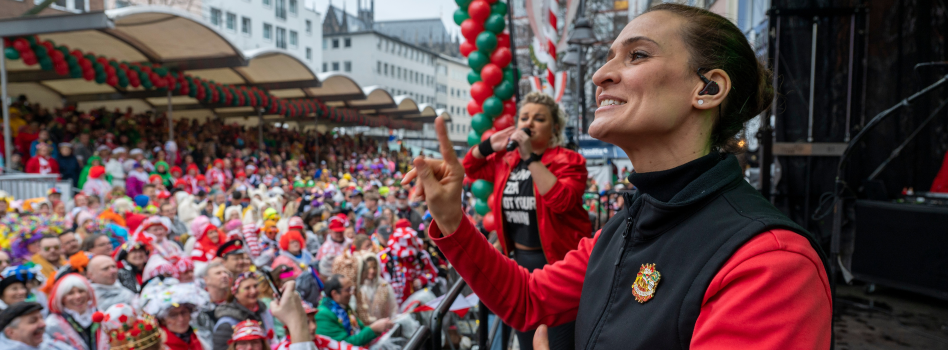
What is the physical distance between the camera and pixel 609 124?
1129 mm

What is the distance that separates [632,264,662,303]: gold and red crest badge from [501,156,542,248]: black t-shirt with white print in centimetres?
210

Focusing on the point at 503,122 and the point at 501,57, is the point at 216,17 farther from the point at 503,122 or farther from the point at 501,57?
the point at 503,122

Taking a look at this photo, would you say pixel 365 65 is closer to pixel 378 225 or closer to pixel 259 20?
pixel 259 20

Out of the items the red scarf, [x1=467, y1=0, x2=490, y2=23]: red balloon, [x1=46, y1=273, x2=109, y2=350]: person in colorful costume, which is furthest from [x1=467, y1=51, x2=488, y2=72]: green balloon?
[x1=46, y1=273, x2=109, y2=350]: person in colorful costume

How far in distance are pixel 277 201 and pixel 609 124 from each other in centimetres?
1032

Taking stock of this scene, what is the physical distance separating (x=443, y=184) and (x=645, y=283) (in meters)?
0.57

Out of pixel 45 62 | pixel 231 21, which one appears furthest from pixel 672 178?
pixel 231 21

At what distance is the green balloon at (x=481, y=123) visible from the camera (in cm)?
529

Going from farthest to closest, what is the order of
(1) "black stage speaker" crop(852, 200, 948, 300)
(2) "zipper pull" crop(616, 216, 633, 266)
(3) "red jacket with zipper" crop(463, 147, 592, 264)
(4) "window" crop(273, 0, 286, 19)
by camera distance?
(4) "window" crop(273, 0, 286, 19) → (1) "black stage speaker" crop(852, 200, 948, 300) → (3) "red jacket with zipper" crop(463, 147, 592, 264) → (2) "zipper pull" crop(616, 216, 633, 266)

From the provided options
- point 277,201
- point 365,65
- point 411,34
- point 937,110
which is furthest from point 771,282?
point 411,34

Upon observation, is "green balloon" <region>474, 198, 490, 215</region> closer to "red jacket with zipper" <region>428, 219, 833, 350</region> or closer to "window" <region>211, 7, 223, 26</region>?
"red jacket with zipper" <region>428, 219, 833, 350</region>

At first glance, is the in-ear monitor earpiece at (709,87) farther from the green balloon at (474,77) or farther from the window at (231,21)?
the window at (231,21)

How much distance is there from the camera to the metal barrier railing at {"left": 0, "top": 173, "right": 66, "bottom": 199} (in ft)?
27.9

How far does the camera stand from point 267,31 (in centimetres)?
4944
